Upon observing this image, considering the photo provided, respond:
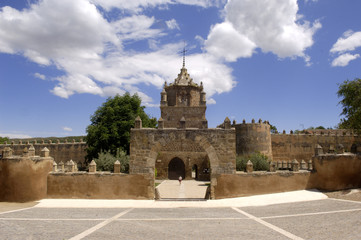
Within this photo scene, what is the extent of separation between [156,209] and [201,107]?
66.8 feet

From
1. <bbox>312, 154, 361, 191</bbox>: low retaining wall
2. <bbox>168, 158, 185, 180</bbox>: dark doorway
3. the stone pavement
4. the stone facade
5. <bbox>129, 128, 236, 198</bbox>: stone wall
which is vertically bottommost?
the stone pavement

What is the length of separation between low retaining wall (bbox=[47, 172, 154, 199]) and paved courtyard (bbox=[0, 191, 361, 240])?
1.49ft

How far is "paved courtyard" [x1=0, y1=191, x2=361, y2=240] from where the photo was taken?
7.24m

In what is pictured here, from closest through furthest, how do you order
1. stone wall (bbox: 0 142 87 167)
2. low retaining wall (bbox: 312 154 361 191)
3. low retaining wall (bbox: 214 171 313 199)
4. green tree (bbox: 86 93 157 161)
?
1. low retaining wall (bbox: 214 171 313 199)
2. low retaining wall (bbox: 312 154 361 191)
3. green tree (bbox: 86 93 157 161)
4. stone wall (bbox: 0 142 87 167)

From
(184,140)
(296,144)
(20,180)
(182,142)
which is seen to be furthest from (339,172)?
(296,144)

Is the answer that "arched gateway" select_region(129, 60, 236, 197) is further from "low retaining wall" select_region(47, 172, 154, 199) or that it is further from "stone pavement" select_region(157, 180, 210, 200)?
"stone pavement" select_region(157, 180, 210, 200)

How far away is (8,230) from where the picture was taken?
7602mm

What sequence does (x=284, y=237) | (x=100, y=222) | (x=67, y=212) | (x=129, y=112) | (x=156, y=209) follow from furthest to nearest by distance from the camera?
1. (x=129, y=112)
2. (x=156, y=209)
3. (x=67, y=212)
4. (x=100, y=222)
5. (x=284, y=237)

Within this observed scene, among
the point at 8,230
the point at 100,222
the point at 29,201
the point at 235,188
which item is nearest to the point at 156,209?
the point at 100,222

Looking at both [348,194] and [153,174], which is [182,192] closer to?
[153,174]

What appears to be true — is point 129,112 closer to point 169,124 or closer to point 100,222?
point 169,124

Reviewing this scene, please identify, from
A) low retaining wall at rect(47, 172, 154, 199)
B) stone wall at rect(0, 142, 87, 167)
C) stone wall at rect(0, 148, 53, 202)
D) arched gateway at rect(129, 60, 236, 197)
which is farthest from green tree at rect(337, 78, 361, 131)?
stone wall at rect(0, 142, 87, 167)

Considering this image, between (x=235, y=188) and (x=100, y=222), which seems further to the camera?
(x=235, y=188)

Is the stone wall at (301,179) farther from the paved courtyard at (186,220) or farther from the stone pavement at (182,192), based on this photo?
the stone pavement at (182,192)
